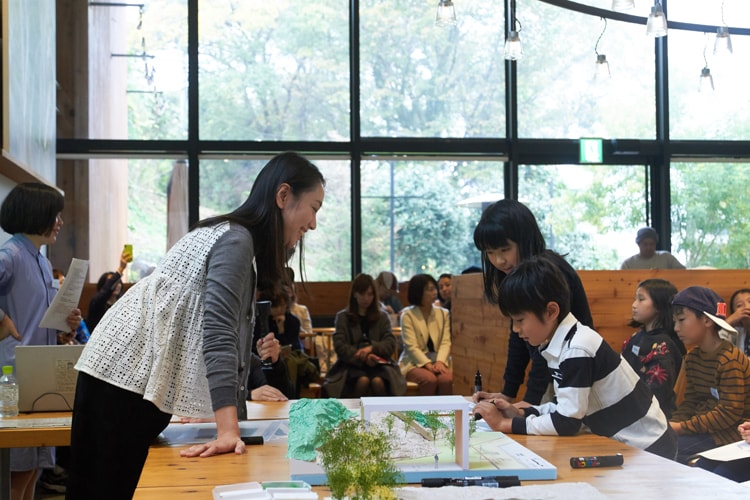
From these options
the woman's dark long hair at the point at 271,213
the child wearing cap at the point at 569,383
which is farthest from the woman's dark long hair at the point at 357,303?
the woman's dark long hair at the point at 271,213

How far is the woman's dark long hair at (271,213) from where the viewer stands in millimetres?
1998

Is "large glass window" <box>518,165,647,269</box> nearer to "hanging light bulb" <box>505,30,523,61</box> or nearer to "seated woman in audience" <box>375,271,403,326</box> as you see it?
"hanging light bulb" <box>505,30,523,61</box>

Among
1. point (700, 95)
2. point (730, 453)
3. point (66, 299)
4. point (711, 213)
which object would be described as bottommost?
point (730, 453)

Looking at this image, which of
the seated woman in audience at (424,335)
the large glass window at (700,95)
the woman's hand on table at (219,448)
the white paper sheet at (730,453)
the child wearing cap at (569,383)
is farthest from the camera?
the large glass window at (700,95)

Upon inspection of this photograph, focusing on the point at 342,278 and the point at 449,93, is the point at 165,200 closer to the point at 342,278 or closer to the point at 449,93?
the point at 342,278

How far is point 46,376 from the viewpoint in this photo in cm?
273

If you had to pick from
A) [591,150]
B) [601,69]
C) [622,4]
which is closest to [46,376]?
[622,4]

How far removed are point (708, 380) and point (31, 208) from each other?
2824mm

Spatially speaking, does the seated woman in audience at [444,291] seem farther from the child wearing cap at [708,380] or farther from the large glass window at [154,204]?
the child wearing cap at [708,380]

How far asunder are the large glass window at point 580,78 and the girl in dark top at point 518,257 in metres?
7.38

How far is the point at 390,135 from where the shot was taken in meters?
Answer: 9.65

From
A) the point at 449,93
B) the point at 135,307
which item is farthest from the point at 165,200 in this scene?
the point at 135,307

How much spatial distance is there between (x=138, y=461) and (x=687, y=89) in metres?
9.62

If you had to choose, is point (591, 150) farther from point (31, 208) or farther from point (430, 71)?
point (31, 208)
